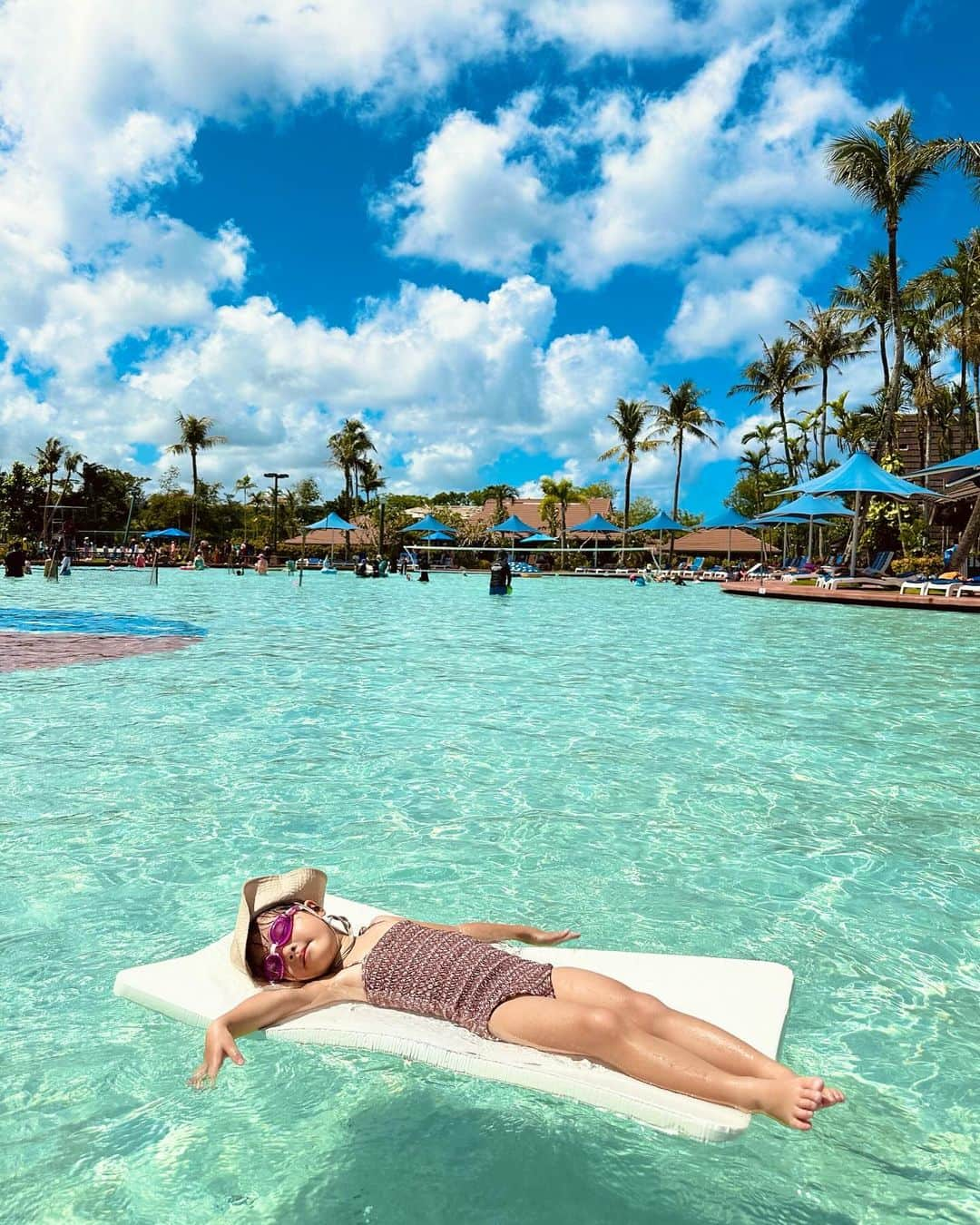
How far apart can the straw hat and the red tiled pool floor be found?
29.1 feet

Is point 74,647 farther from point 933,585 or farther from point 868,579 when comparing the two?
point 868,579

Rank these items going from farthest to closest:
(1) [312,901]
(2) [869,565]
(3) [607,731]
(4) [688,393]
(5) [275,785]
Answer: (4) [688,393] → (2) [869,565] → (3) [607,731] → (5) [275,785] → (1) [312,901]

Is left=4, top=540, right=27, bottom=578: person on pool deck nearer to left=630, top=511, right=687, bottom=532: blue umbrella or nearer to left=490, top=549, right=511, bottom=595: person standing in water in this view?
left=490, top=549, right=511, bottom=595: person standing in water

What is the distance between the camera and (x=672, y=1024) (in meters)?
2.46

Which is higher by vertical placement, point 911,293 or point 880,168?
point 880,168

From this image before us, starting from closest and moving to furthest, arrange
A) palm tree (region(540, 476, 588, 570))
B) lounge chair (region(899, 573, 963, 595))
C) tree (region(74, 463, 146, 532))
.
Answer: lounge chair (region(899, 573, 963, 595)) → palm tree (region(540, 476, 588, 570)) → tree (region(74, 463, 146, 532))

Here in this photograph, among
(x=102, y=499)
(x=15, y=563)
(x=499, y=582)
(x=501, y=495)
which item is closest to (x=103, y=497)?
(x=102, y=499)

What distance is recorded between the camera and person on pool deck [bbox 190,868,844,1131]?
231 cm

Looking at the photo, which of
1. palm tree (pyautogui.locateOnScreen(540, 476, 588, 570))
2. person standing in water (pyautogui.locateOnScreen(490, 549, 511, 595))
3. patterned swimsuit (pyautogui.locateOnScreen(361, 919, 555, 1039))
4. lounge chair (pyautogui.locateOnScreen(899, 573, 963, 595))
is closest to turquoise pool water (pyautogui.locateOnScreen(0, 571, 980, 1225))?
patterned swimsuit (pyautogui.locateOnScreen(361, 919, 555, 1039))

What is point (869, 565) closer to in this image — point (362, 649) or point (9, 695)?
point (362, 649)

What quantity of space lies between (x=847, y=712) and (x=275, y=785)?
224 inches

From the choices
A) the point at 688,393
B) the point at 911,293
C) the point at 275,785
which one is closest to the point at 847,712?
the point at 275,785

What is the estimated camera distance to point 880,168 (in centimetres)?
2864

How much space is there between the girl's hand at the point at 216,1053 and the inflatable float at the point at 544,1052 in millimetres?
130
